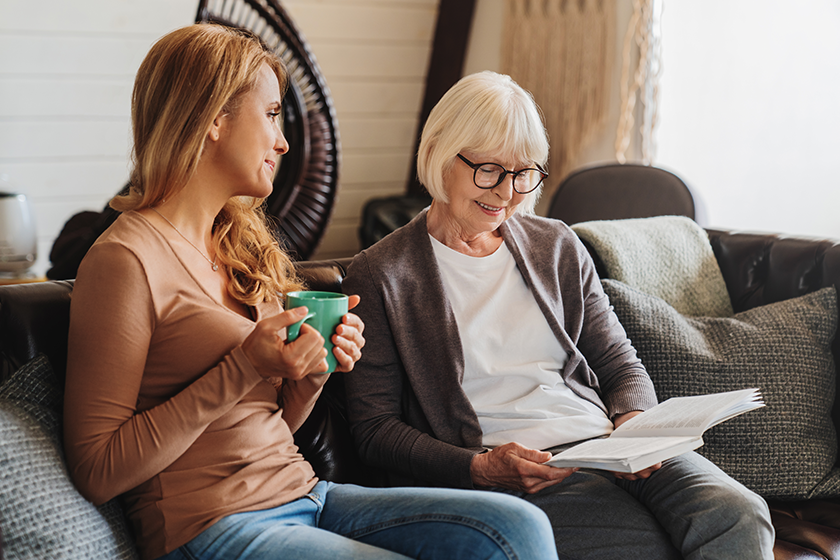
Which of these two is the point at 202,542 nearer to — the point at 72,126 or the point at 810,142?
the point at 72,126

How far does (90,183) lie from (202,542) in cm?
223

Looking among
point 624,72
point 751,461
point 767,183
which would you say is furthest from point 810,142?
point 751,461

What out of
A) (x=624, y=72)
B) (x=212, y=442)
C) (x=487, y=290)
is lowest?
(x=212, y=442)

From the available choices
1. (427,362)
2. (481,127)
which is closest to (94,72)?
(481,127)

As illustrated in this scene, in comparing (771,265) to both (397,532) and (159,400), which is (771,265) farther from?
(159,400)

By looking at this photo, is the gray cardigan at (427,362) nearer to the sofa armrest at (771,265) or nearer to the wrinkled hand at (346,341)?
the wrinkled hand at (346,341)

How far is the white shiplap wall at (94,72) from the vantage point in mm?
2594

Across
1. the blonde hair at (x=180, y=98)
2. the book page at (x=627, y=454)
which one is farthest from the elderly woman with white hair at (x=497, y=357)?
the blonde hair at (x=180, y=98)

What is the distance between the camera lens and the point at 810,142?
269 cm

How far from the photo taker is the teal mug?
98 centimetres

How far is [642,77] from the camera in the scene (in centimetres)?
272

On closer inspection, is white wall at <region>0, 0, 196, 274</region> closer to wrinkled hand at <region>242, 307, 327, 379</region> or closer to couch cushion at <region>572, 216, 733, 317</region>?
couch cushion at <region>572, 216, 733, 317</region>

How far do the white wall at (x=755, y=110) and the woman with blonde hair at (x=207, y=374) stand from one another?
A: 195 cm

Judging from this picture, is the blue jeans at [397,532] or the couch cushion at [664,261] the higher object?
the couch cushion at [664,261]
